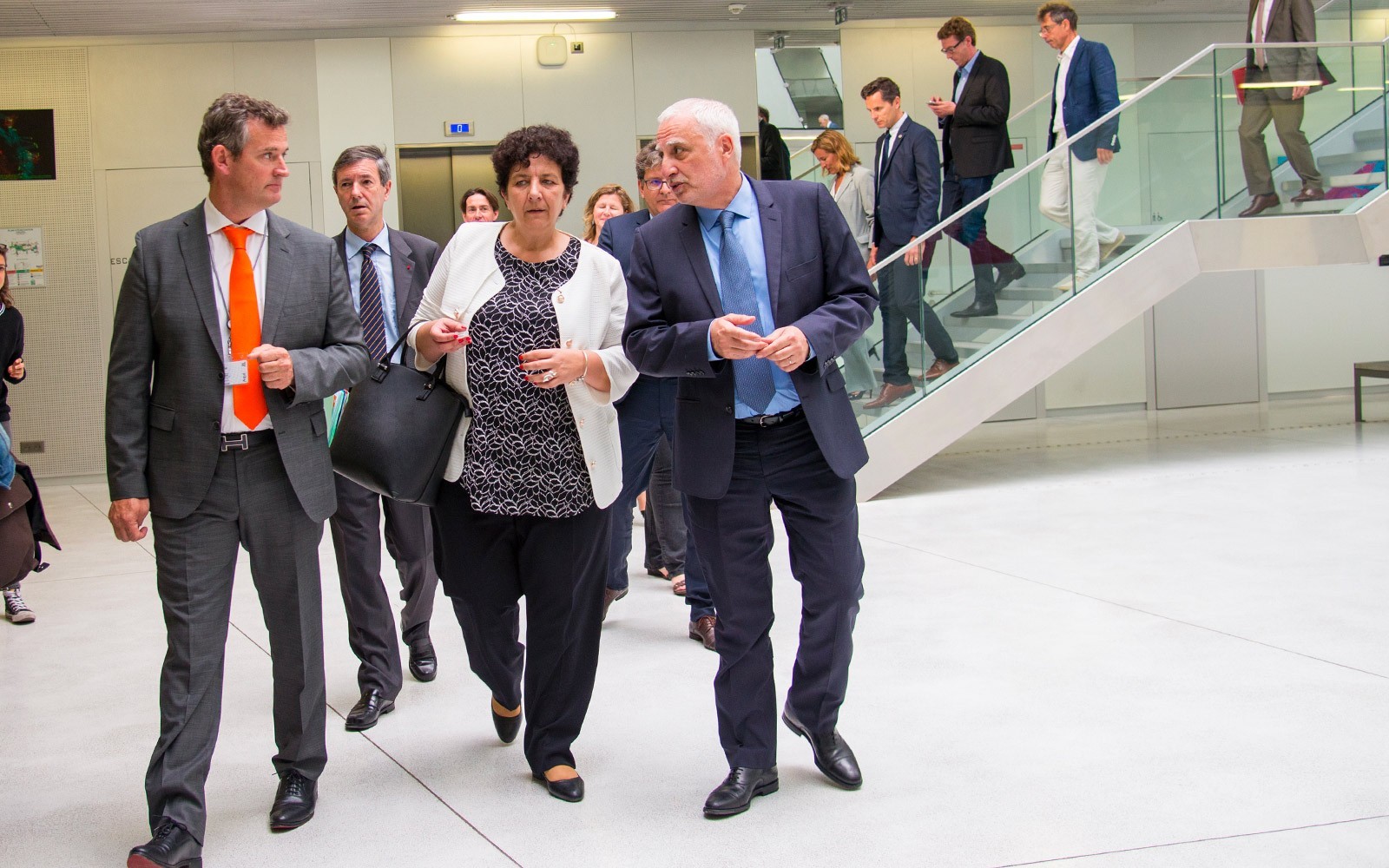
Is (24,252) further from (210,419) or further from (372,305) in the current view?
(210,419)

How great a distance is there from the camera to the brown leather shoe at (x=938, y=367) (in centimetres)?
821

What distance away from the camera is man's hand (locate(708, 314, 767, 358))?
2895 millimetres

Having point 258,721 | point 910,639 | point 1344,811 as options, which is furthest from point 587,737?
point 1344,811

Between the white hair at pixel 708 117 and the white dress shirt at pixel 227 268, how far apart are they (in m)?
1.05

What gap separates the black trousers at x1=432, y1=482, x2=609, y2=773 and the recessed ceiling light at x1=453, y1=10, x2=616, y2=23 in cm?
821

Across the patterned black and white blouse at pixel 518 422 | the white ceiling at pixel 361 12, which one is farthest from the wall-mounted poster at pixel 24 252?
the patterned black and white blouse at pixel 518 422

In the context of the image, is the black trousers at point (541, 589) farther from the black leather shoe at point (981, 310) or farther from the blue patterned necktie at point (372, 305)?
the black leather shoe at point (981, 310)

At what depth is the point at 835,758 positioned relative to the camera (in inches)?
132

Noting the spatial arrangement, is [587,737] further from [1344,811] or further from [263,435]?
[1344,811]

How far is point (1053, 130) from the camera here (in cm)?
872

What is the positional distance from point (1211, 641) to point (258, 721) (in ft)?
11.0

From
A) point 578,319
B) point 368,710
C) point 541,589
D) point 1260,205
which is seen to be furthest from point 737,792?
point 1260,205

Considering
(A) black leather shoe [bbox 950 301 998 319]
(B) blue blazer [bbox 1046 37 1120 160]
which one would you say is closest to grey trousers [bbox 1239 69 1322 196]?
(B) blue blazer [bbox 1046 37 1120 160]

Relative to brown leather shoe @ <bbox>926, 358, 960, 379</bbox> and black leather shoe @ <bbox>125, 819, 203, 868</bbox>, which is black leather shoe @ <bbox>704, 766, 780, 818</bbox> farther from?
brown leather shoe @ <bbox>926, 358, 960, 379</bbox>
